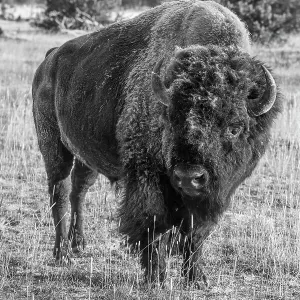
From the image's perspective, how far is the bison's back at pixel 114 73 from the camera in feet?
15.3

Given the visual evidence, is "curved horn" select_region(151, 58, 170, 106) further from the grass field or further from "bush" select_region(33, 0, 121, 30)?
"bush" select_region(33, 0, 121, 30)

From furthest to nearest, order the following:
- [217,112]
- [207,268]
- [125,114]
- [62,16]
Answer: [62,16]
[207,268]
[125,114]
[217,112]

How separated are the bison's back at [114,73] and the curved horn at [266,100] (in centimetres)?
49

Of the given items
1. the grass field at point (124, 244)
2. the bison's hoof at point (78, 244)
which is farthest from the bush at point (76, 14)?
the bison's hoof at point (78, 244)

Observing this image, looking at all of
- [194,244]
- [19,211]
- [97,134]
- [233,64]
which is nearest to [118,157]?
[97,134]

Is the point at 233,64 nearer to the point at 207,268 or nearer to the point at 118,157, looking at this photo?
the point at 118,157

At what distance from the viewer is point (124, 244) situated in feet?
16.9

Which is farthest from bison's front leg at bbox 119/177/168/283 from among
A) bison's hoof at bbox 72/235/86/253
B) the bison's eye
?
bison's hoof at bbox 72/235/86/253

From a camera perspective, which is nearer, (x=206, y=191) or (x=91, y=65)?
(x=206, y=191)

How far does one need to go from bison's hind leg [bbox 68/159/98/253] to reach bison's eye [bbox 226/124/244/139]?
2.19 metres

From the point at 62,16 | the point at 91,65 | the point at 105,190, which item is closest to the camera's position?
the point at 91,65

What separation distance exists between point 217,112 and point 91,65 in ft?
6.35

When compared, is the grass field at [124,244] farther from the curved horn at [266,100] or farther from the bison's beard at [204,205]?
the curved horn at [266,100]

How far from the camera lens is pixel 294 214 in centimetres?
628
